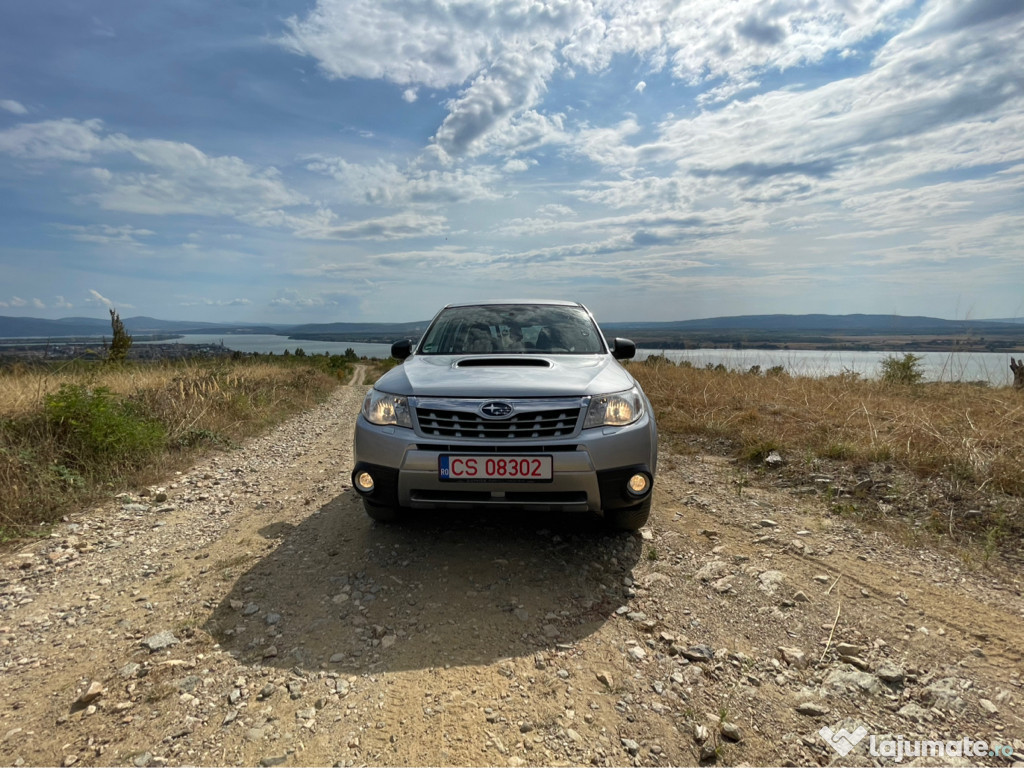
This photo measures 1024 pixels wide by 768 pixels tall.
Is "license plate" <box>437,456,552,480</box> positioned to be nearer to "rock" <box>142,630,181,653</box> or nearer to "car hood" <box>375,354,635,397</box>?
"car hood" <box>375,354,635,397</box>

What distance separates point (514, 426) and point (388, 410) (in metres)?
0.79

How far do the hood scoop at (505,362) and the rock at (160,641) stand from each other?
6.90 ft

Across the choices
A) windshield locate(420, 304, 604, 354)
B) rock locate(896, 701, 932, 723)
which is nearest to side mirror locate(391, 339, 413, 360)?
windshield locate(420, 304, 604, 354)

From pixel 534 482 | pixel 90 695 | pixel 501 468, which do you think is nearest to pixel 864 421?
pixel 534 482

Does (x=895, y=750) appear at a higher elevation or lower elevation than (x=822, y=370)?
lower

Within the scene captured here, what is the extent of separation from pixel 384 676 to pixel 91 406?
463 cm

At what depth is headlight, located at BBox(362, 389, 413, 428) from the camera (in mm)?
2976

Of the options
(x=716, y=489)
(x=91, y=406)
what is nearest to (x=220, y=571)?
(x=91, y=406)

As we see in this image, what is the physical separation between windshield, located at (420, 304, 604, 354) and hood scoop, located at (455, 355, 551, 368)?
16.2 inches

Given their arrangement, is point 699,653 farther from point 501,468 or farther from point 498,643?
point 501,468

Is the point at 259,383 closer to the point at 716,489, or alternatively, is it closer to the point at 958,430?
the point at 716,489

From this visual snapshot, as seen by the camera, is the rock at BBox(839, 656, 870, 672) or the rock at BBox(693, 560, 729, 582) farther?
the rock at BBox(693, 560, 729, 582)

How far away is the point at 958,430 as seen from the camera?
4.63 meters

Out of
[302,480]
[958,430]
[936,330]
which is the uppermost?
[936,330]
